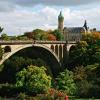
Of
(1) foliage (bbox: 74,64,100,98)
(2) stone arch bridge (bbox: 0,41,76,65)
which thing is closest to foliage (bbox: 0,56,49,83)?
(2) stone arch bridge (bbox: 0,41,76,65)

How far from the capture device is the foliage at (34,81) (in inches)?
2616

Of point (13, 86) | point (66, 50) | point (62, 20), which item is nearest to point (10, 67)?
point (13, 86)

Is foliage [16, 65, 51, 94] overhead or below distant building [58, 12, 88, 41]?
below

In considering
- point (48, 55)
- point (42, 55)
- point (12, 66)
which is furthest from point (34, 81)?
point (42, 55)

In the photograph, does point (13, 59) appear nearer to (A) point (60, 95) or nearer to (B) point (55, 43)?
(B) point (55, 43)

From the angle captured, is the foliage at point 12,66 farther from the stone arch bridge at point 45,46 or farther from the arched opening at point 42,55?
the arched opening at point 42,55

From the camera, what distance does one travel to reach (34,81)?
66.9 metres

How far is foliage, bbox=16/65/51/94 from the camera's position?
6644 centimetres

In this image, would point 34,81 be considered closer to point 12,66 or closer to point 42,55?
point 12,66

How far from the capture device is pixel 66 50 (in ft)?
336

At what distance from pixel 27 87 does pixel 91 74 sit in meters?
14.8

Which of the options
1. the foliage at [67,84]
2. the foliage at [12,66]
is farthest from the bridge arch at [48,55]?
the foliage at [67,84]

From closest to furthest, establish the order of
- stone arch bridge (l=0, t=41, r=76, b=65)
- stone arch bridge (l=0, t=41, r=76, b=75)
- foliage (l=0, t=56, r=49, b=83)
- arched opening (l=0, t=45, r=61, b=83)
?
stone arch bridge (l=0, t=41, r=76, b=65) < stone arch bridge (l=0, t=41, r=76, b=75) < foliage (l=0, t=56, r=49, b=83) < arched opening (l=0, t=45, r=61, b=83)

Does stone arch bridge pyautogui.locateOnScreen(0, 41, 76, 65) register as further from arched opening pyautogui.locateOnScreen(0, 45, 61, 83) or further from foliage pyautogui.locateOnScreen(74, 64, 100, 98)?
foliage pyautogui.locateOnScreen(74, 64, 100, 98)
